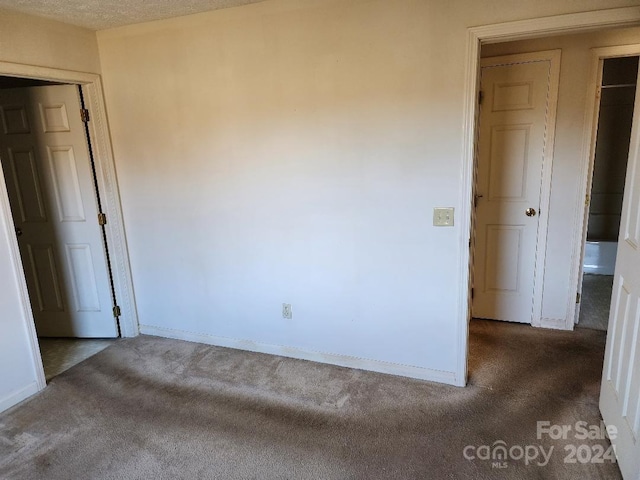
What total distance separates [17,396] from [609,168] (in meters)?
6.45

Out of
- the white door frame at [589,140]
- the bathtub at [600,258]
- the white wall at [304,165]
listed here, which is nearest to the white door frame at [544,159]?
the white door frame at [589,140]

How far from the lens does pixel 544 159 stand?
10.1ft

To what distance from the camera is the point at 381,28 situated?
2.27 m

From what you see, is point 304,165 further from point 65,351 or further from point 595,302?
point 595,302

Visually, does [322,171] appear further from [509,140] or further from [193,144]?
[509,140]

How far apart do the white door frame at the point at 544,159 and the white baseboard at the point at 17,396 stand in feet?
10.2

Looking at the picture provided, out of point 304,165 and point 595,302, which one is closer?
point 304,165

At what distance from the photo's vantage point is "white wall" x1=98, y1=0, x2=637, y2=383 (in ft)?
7.50

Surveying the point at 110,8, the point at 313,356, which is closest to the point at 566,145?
the point at 313,356

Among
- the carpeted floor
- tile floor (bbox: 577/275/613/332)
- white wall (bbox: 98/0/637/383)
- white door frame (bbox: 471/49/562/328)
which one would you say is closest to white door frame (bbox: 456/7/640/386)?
white wall (bbox: 98/0/637/383)

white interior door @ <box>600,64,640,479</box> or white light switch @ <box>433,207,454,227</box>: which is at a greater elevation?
white light switch @ <box>433,207,454,227</box>

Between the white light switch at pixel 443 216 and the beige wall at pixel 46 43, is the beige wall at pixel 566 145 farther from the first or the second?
the beige wall at pixel 46 43

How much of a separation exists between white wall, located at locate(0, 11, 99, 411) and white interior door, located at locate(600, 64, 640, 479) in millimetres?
3357

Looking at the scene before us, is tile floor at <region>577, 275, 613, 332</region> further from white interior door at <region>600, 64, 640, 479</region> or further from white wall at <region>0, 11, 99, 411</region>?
white wall at <region>0, 11, 99, 411</region>
